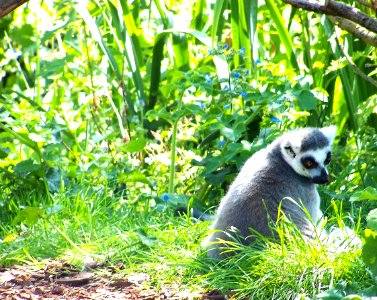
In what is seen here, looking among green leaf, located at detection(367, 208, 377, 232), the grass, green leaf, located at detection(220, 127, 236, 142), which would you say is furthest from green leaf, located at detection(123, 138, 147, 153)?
green leaf, located at detection(367, 208, 377, 232)

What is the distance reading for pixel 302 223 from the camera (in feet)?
13.8

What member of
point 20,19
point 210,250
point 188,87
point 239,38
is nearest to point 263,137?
point 188,87

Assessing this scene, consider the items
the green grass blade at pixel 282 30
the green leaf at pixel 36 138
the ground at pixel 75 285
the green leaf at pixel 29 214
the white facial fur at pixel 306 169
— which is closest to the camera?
the ground at pixel 75 285

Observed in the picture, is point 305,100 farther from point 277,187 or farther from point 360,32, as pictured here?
point 277,187

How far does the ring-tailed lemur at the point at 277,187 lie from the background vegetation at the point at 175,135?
201 mm

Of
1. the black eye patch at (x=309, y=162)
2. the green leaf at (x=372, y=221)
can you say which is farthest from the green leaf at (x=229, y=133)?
the green leaf at (x=372, y=221)

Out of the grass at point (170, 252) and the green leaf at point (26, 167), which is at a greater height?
the green leaf at point (26, 167)

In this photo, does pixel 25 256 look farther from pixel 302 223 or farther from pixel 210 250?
pixel 302 223

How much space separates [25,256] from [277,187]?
1431mm

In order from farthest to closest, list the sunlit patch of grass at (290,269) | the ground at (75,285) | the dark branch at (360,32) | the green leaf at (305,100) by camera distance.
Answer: the green leaf at (305,100), the dark branch at (360,32), the ground at (75,285), the sunlit patch of grass at (290,269)

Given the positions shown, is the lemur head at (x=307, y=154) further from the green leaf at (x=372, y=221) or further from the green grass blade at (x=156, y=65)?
the green grass blade at (x=156, y=65)

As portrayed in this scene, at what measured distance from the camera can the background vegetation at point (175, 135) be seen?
4.14m

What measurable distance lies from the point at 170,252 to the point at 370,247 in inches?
50.1

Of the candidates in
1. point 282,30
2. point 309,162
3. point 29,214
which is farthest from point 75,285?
point 282,30
